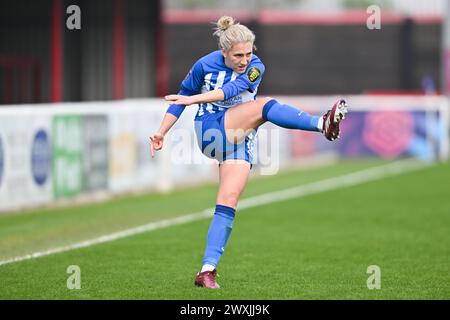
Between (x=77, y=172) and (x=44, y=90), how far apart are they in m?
Answer: 8.46

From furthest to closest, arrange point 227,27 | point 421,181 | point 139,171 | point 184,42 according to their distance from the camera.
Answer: point 184,42 → point 421,181 → point 139,171 → point 227,27

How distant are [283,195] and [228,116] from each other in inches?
361

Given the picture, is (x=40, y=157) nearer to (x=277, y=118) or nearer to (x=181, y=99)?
(x=181, y=99)

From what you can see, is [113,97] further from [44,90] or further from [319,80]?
[319,80]

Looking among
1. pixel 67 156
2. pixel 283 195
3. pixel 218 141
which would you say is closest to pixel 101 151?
pixel 67 156

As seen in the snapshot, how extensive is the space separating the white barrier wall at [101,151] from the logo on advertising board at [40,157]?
0.5 inches

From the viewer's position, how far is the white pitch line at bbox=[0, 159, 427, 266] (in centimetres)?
1096

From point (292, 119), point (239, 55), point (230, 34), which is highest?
point (230, 34)

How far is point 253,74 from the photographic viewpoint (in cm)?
802

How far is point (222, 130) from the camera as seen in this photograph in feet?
26.4

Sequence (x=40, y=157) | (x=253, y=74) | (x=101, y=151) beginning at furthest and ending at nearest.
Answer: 1. (x=101, y=151)
2. (x=40, y=157)
3. (x=253, y=74)

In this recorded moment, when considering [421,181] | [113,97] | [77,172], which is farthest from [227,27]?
[113,97]

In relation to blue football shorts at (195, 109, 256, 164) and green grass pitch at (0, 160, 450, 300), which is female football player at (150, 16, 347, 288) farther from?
green grass pitch at (0, 160, 450, 300)

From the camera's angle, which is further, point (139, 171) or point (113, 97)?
point (113, 97)
